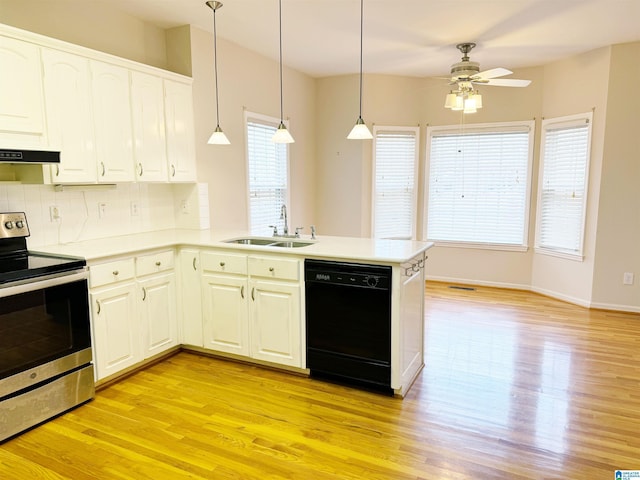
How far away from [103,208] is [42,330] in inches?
50.2

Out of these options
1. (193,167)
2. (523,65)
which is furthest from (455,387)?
(523,65)

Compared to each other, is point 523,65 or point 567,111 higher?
point 523,65

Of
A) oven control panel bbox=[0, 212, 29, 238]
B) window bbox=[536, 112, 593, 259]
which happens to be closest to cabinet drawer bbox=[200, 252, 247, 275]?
oven control panel bbox=[0, 212, 29, 238]

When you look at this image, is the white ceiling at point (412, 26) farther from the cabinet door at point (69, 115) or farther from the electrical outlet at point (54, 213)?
the electrical outlet at point (54, 213)

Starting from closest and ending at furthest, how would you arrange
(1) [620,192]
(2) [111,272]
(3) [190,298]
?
(2) [111,272] → (3) [190,298] → (1) [620,192]

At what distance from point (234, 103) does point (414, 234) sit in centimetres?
310

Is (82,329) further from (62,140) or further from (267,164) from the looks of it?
(267,164)

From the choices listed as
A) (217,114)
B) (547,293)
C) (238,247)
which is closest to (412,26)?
(217,114)

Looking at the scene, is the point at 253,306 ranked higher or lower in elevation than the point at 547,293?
higher

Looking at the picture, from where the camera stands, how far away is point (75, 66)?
9.58 feet

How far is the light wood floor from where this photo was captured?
2145 millimetres

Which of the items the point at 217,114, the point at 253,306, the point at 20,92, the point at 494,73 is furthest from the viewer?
the point at 217,114

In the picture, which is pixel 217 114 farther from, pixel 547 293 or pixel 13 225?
pixel 547 293

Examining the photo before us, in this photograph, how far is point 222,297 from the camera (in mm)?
3307
